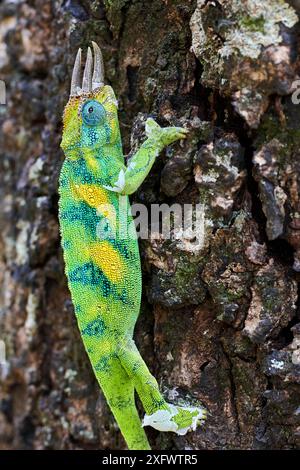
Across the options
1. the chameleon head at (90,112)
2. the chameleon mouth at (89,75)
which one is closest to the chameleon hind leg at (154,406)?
the chameleon head at (90,112)

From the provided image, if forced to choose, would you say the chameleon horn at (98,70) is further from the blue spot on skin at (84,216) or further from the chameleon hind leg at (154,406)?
the chameleon hind leg at (154,406)

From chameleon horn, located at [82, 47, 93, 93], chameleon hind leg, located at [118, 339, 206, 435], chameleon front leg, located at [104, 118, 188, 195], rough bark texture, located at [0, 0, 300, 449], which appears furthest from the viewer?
chameleon horn, located at [82, 47, 93, 93]

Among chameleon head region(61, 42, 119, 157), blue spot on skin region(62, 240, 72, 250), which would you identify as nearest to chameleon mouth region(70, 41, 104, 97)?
chameleon head region(61, 42, 119, 157)

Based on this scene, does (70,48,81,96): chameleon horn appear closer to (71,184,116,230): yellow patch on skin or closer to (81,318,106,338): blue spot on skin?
(71,184,116,230): yellow patch on skin

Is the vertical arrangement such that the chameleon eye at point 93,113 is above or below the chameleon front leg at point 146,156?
above

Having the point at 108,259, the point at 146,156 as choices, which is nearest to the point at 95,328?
the point at 108,259

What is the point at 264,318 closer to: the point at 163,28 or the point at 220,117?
the point at 220,117
